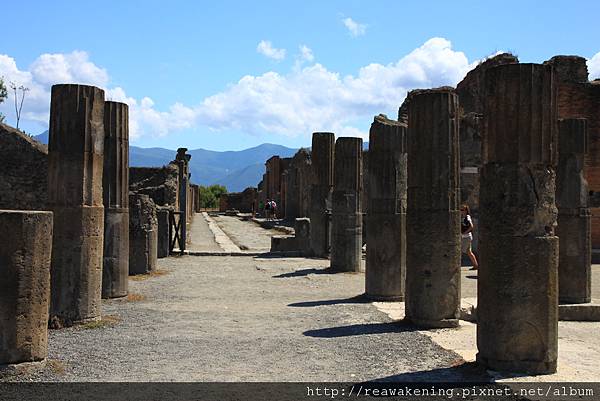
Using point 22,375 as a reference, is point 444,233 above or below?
above

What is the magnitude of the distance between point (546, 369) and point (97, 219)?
21.1 feet

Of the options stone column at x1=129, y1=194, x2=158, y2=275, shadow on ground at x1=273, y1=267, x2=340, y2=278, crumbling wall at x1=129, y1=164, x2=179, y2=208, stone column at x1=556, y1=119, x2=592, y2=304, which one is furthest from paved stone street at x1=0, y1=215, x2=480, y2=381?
crumbling wall at x1=129, y1=164, x2=179, y2=208

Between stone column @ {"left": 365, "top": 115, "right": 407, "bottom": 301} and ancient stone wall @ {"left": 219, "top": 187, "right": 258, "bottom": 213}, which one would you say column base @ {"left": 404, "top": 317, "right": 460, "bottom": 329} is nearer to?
stone column @ {"left": 365, "top": 115, "right": 407, "bottom": 301}

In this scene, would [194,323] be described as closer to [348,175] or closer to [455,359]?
[455,359]

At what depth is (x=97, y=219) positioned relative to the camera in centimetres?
932

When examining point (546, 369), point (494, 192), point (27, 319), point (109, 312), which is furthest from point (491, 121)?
point (109, 312)

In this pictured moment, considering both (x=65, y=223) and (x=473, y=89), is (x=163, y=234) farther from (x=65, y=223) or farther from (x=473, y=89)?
(x=473, y=89)

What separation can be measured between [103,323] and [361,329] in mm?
3815

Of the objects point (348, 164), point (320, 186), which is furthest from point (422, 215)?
point (320, 186)

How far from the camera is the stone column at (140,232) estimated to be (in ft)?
49.5

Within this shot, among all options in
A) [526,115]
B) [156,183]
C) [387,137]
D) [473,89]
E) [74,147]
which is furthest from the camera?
[473,89]

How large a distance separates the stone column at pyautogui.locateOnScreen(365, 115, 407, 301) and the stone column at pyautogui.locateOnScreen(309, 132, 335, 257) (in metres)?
8.14

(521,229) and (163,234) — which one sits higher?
(521,229)

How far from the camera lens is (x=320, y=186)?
67.6 ft
